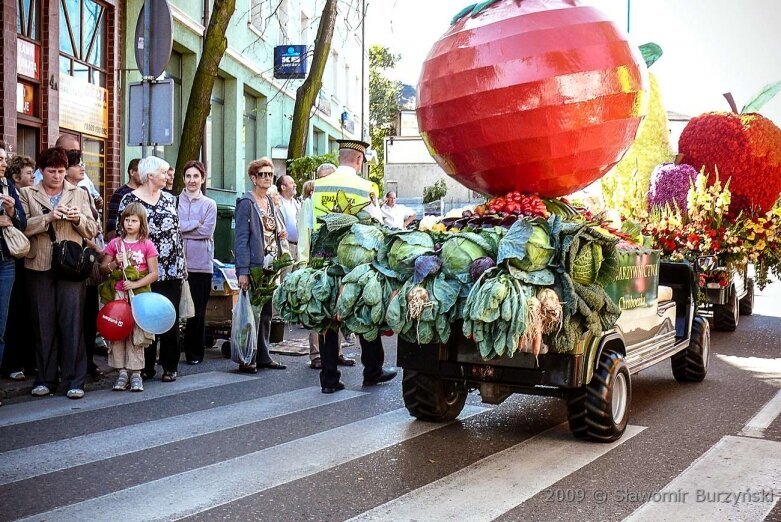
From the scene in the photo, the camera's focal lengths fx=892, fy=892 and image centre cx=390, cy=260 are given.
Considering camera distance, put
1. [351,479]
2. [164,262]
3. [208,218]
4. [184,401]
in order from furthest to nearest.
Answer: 1. [208,218]
2. [164,262]
3. [184,401]
4. [351,479]

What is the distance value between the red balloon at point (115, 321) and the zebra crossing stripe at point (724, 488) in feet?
15.6

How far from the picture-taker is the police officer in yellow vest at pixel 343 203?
25.1 ft

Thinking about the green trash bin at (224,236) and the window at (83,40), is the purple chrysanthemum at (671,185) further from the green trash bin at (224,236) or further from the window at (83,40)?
the window at (83,40)

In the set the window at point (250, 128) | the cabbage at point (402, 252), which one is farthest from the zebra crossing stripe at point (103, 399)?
the window at point (250, 128)

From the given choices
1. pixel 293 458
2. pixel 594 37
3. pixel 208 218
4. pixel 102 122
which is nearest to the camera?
pixel 293 458

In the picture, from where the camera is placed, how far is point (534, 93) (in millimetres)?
5793

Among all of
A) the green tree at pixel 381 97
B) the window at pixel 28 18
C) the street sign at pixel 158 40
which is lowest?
the street sign at pixel 158 40

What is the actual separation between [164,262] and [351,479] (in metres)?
3.97

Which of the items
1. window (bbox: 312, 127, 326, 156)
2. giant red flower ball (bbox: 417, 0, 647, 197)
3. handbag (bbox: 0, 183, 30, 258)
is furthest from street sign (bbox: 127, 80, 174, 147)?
window (bbox: 312, 127, 326, 156)

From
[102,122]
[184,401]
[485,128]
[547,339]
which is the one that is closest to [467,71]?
[485,128]

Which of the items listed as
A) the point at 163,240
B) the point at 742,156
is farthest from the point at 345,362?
the point at 742,156

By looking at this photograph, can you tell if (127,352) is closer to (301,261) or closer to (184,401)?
(184,401)

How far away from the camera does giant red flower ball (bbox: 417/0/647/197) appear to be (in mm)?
5809

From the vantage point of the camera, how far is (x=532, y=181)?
624cm
